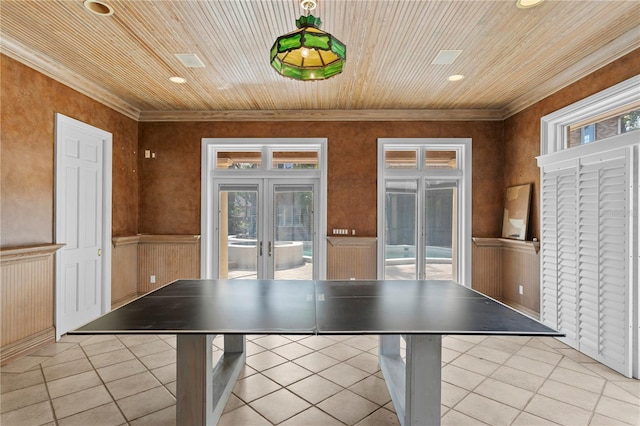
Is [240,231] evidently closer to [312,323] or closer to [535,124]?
[312,323]

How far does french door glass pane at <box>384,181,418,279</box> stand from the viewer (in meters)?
5.18

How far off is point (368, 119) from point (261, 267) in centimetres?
287

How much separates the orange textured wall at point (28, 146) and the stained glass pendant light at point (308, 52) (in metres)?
A: 2.92

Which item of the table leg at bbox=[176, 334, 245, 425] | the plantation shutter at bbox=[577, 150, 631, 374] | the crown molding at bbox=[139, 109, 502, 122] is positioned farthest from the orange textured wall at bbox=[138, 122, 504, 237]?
the table leg at bbox=[176, 334, 245, 425]

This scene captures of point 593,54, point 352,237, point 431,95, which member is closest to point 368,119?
point 431,95

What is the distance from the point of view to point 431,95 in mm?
4441

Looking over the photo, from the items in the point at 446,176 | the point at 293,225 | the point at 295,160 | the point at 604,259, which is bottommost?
the point at 604,259

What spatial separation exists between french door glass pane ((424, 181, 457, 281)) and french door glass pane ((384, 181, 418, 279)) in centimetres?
20

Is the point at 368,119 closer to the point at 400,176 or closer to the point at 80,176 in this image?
the point at 400,176

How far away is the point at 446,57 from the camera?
3.34 metres

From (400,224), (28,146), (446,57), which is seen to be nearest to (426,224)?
(400,224)

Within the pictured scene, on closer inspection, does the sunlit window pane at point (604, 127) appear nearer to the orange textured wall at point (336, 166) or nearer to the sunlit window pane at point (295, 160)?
the orange textured wall at point (336, 166)

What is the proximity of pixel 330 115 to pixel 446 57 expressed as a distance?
2078mm

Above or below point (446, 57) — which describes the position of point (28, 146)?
below
